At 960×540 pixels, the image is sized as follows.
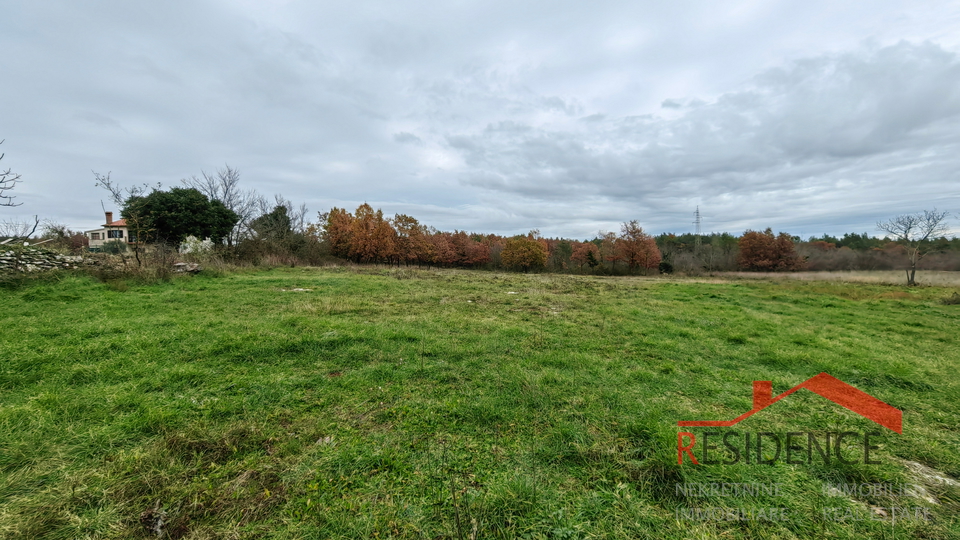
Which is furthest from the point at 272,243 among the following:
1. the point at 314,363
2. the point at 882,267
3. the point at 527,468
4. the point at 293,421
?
the point at 882,267

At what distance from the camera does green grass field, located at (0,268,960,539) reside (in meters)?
2.16

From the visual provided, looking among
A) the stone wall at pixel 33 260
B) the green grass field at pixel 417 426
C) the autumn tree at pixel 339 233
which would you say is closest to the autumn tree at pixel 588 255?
the autumn tree at pixel 339 233

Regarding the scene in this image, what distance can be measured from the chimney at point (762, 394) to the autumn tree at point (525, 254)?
1627 inches

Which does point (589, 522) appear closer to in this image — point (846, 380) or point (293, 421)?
point (293, 421)

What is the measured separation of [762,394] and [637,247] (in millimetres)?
39007

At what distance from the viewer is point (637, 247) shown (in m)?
39.5

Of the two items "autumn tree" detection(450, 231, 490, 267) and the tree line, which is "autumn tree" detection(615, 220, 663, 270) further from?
"autumn tree" detection(450, 231, 490, 267)

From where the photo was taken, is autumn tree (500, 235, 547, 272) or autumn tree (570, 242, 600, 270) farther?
autumn tree (570, 242, 600, 270)

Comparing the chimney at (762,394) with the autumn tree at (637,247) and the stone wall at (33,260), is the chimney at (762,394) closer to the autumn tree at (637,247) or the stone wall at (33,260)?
the stone wall at (33,260)

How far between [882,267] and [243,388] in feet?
213

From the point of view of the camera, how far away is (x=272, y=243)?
25.4 m

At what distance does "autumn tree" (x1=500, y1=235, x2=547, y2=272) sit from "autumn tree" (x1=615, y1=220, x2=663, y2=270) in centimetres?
1047

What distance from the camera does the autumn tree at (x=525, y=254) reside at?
45.8 metres

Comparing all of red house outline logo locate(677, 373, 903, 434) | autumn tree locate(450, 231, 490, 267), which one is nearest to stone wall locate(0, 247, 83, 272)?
red house outline logo locate(677, 373, 903, 434)
